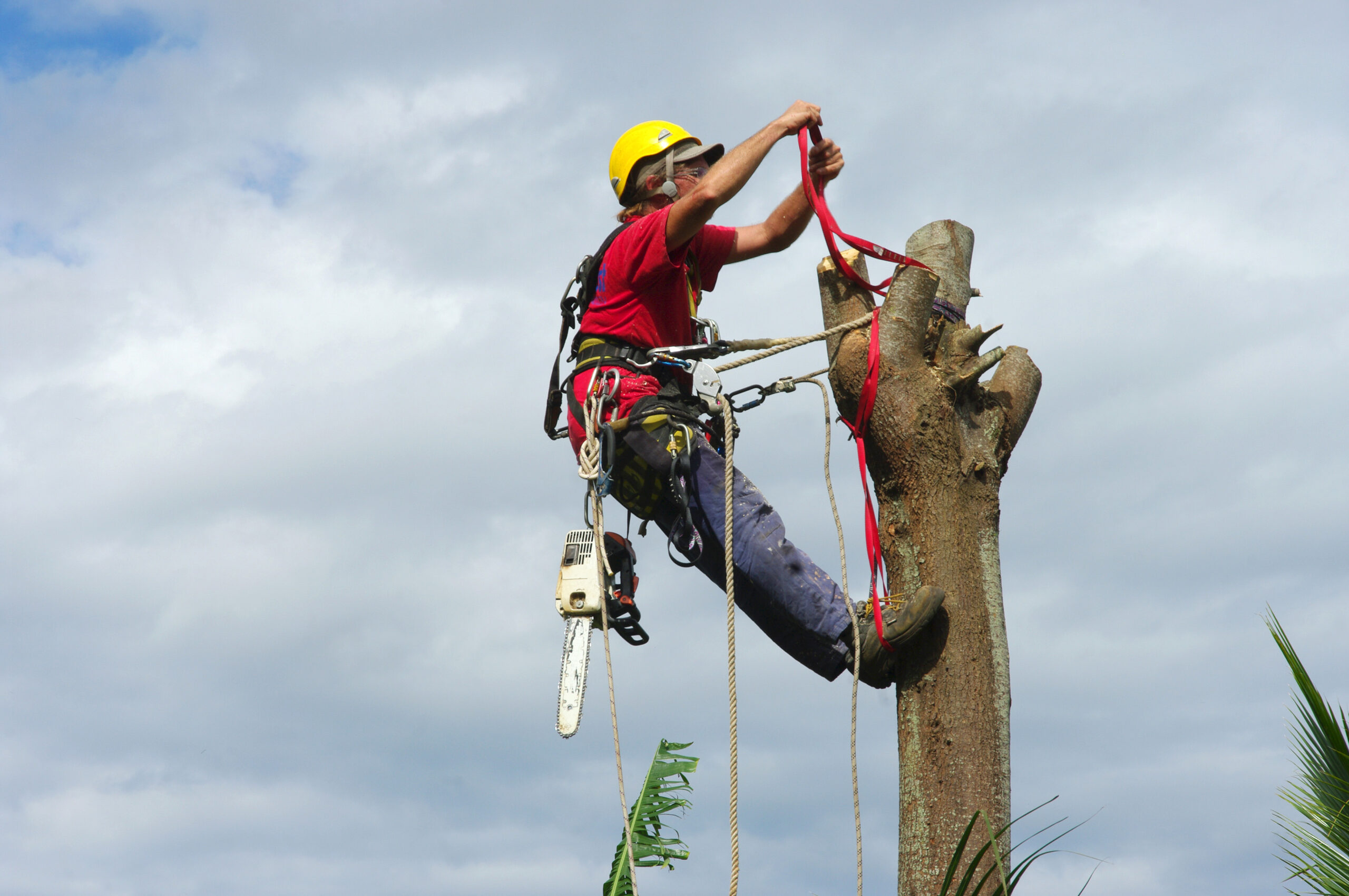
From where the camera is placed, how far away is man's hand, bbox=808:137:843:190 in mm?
4719

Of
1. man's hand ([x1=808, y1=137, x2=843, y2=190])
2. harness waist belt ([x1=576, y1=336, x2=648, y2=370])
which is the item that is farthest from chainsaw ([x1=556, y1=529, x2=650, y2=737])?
man's hand ([x1=808, y1=137, x2=843, y2=190])


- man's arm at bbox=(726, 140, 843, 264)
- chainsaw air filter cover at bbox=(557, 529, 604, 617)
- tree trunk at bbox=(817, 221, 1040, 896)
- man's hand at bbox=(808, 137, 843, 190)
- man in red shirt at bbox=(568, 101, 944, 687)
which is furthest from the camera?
man's arm at bbox=(726, 140, 843, 264)

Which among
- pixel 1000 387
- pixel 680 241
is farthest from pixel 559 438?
pixel 1000 387

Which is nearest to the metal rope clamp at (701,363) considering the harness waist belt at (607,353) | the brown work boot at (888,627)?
the harness waist belt at (607,353)

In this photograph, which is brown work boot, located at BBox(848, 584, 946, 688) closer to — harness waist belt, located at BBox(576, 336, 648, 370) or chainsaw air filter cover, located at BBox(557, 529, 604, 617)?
chainsaw air filter cover, located at BBox(557, 529, 604, 617)

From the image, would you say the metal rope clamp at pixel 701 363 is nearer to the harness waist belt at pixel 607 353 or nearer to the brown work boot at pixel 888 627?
the harness waist belt at pixel 607 353

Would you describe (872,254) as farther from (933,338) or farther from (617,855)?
(617,855)

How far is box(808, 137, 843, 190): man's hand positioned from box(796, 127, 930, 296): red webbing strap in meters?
0.04

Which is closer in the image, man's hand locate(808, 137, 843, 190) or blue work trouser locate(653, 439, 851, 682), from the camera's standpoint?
blue work trouser locate(653, 439, 851, 682)

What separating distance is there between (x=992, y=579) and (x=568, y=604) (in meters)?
1.51

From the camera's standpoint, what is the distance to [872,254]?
4609mm

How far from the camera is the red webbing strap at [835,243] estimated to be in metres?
4.55

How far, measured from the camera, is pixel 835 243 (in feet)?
15.0

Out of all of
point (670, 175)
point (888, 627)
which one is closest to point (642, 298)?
point (670, 175)
